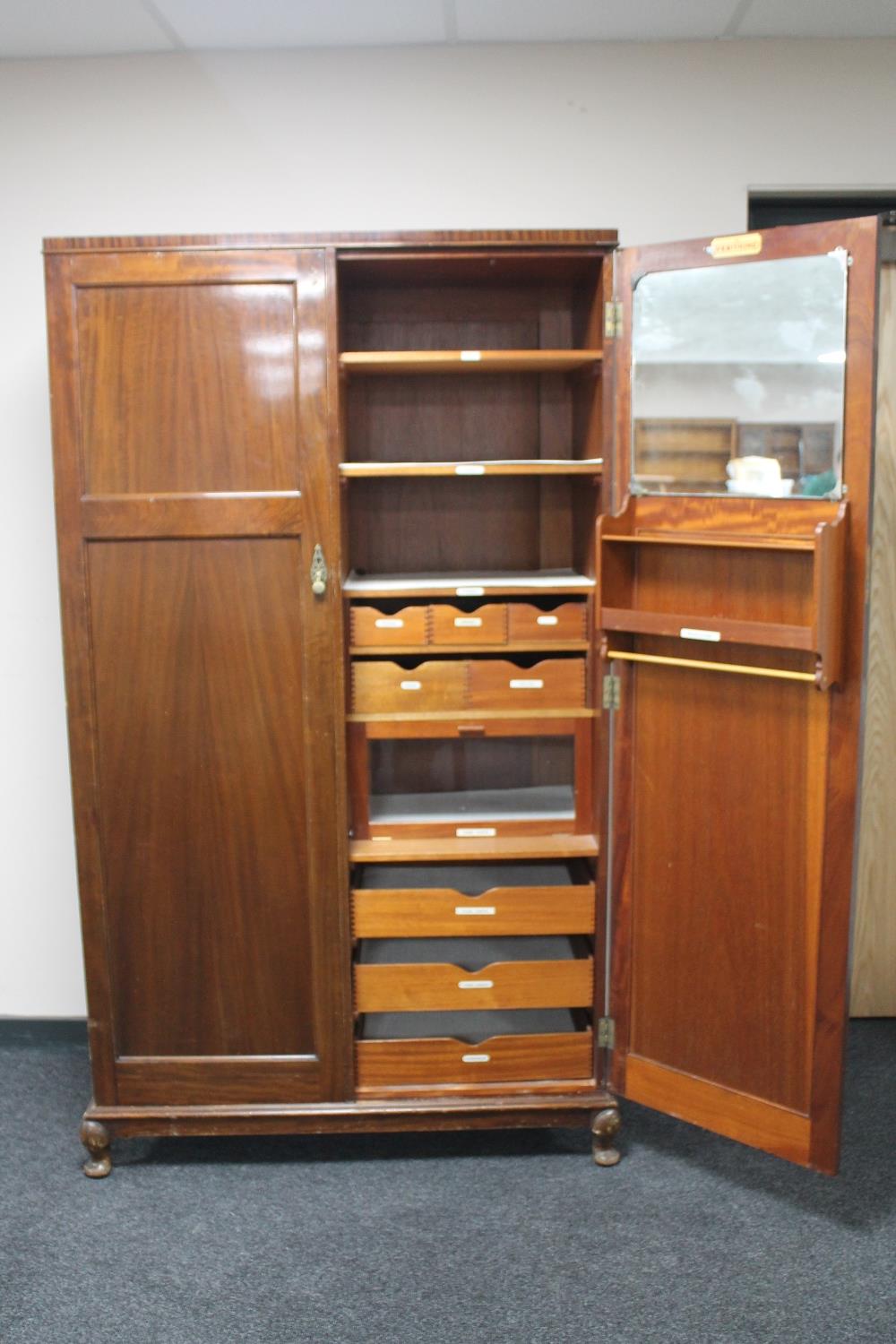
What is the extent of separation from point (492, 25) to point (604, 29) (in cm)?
27

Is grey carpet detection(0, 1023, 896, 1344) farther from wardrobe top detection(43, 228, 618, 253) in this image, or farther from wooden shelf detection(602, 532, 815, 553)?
wardrobe top detection(43, 228, 618, 253)

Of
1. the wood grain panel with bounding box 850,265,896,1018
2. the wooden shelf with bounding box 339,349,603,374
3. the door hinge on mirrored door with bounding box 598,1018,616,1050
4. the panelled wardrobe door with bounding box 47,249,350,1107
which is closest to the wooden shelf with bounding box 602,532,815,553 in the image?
the wooden shelf with bounding box 339,349,603,374

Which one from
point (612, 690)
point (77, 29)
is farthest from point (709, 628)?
point (77, 29)

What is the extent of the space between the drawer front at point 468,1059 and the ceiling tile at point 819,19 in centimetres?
237

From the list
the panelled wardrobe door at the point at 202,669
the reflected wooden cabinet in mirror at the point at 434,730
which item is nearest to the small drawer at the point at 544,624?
the reflected wooden cabinet in mirror at the point at 434,730

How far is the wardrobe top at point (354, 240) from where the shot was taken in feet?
7.57

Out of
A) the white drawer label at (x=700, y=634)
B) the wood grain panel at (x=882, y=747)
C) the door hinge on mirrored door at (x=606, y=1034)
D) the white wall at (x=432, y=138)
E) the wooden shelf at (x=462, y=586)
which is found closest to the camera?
the white drawer label at (x=700, y=634)

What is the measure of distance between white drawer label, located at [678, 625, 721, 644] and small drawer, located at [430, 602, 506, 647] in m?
0.43

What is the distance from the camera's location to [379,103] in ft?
9.25

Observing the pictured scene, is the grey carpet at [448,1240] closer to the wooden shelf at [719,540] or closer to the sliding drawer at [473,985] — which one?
the sliding drawer at [473,985]

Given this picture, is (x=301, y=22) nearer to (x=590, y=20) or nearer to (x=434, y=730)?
(x=590, y=20)

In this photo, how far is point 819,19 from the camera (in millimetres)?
2670

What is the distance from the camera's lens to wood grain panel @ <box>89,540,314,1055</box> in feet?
7.93

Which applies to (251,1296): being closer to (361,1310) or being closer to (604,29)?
(361,1310)
